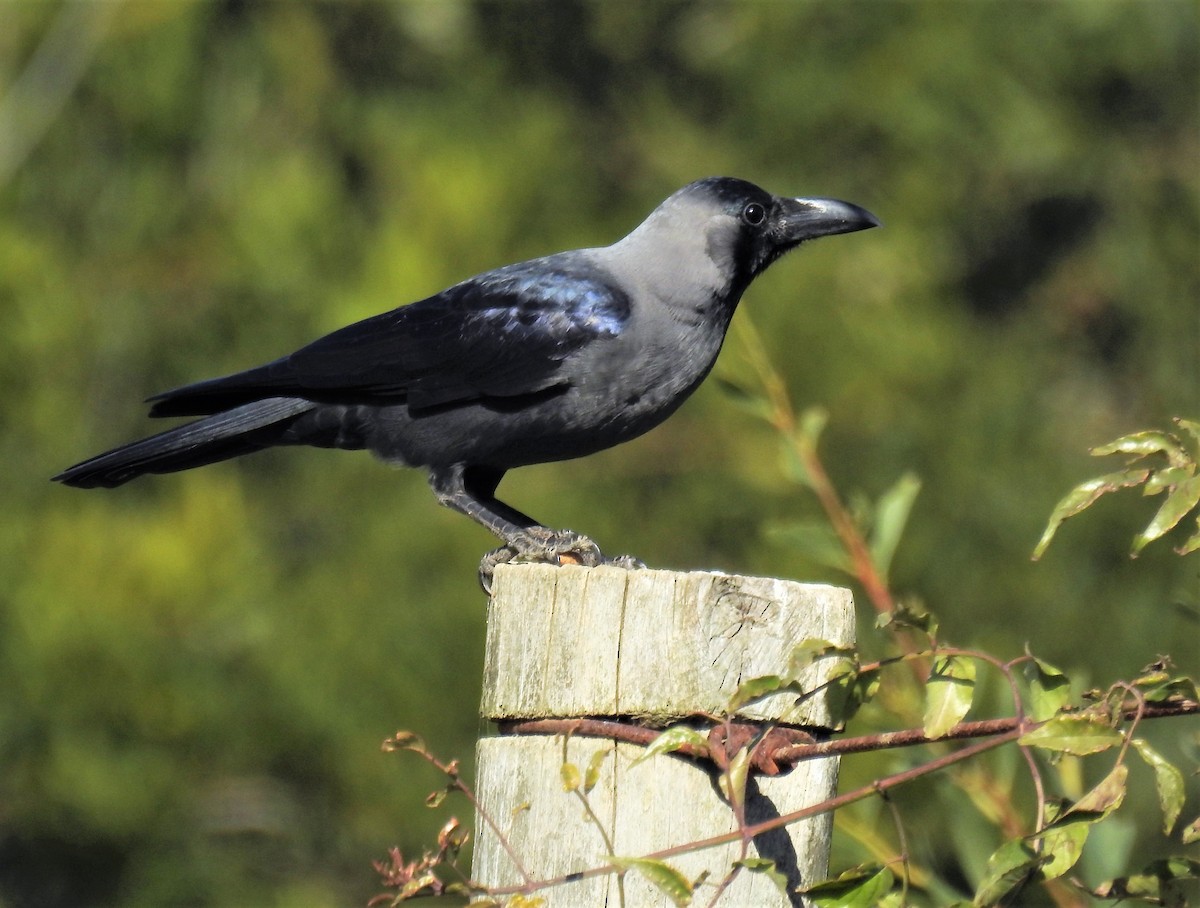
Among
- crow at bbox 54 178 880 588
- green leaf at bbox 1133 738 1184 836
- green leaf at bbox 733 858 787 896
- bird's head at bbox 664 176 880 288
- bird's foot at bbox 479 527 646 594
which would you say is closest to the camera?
green leaf at bbox 1133 738 1184 836

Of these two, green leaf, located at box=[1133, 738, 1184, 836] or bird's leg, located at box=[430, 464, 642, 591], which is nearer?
green leaf, located at box=[1133, 738, 1184, 836]

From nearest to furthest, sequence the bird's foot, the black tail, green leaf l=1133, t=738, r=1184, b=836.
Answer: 1. green leaf l=1133, t=738, r=1184, b=836
2. the bird's foot
3. the black tail

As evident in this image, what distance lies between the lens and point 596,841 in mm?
2404

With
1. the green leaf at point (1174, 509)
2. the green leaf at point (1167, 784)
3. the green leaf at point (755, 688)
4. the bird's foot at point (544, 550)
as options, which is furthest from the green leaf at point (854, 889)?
the bird's foot at point (544, 550)

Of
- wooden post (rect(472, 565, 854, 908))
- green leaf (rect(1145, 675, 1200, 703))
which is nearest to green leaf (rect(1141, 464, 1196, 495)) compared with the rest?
green leaf (rect(1145, 675, 1200, 703))

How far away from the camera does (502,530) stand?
434cm

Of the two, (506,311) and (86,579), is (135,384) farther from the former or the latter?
(506,311)

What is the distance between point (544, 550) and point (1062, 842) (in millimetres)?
2081

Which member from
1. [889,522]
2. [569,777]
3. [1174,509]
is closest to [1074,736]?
[1174,509]

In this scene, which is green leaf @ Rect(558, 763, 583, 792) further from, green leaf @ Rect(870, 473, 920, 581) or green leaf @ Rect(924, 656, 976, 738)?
green leaf @ Rect(870, 473, 920, 581)

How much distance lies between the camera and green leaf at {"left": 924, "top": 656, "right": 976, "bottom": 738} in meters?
2.06

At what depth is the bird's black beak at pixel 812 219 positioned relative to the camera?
16.2ft

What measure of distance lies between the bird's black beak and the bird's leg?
1215 millimetres

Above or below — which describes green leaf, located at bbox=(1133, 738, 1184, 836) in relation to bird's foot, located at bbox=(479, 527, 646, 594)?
below
